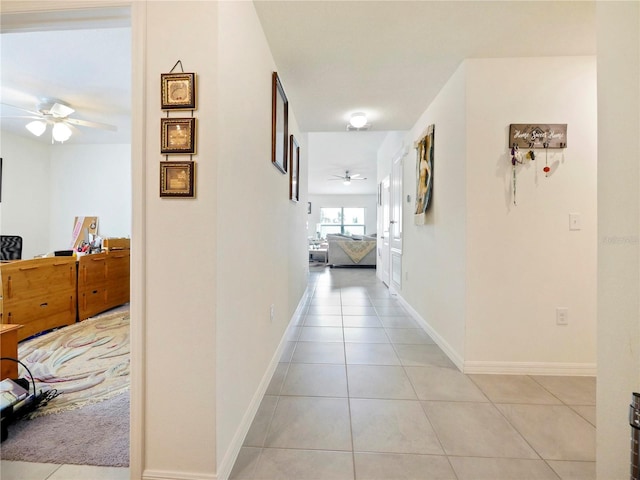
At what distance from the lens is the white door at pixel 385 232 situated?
5.07 m

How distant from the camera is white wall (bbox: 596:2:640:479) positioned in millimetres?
820

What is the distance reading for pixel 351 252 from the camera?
292 inches

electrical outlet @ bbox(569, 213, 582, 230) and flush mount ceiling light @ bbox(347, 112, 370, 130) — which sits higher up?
flush mount ceiling light @ bbox(347, 112, 370, 130)

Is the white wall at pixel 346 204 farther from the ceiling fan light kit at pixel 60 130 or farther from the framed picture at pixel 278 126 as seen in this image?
the framed picture at pixel 278 126

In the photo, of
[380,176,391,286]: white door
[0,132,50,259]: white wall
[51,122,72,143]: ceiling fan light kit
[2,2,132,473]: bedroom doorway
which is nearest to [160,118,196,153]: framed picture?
[2,2,132,473]: bedroom doorway

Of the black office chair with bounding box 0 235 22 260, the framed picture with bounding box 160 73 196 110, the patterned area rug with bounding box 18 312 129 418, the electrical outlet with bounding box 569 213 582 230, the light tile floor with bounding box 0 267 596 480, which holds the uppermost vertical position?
the framed picture with bounding box 160 73 196 110

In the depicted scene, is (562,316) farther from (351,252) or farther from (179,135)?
(351,252)

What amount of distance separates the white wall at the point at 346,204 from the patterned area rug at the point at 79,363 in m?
9.49

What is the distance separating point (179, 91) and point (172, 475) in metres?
1.51

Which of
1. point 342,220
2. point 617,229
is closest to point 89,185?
point 617,229

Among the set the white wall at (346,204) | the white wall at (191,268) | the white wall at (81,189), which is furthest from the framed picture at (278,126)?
the white wall at (346,204)

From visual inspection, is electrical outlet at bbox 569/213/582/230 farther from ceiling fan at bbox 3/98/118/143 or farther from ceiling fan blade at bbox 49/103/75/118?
ceiling fan blade at bbox 49/103/75/118

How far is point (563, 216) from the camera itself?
2.04 meters

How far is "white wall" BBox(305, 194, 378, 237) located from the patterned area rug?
949 cm
